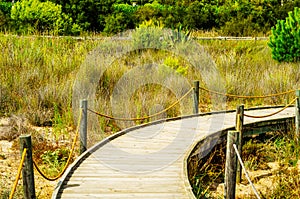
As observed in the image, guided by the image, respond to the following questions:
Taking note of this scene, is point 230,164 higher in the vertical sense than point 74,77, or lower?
lower

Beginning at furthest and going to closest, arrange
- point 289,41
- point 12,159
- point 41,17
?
point 41,17, point 289,41, point 12,159

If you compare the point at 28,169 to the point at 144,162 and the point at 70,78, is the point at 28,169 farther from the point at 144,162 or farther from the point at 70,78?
the point at 70,78

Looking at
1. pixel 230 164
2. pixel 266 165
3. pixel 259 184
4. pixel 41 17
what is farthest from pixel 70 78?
pixel 41 17

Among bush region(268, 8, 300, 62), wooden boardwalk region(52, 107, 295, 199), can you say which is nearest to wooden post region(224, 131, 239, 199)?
wooden boardwalk region(52, 107, 295, 199)

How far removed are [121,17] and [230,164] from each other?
18.5 metres

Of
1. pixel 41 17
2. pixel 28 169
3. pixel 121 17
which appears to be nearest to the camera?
pixel 28 169

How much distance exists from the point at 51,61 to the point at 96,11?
13.0 metres

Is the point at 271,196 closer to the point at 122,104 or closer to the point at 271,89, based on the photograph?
the point at 122,104

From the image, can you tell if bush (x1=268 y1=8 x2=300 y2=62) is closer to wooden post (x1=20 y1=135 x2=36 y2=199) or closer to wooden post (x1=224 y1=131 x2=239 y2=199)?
wooden post (x1=224 y1=131 x2=239 y2=199)

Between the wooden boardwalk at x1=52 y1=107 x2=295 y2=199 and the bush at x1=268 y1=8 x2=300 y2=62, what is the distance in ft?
17.3

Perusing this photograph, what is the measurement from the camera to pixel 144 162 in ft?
19.0

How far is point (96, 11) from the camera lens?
2252 centimetres

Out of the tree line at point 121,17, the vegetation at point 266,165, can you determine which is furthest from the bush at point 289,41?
the vegetation at point 266,165

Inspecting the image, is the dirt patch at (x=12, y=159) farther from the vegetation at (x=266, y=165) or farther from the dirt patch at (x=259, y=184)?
the dirt patch at (x=259, y=184)
